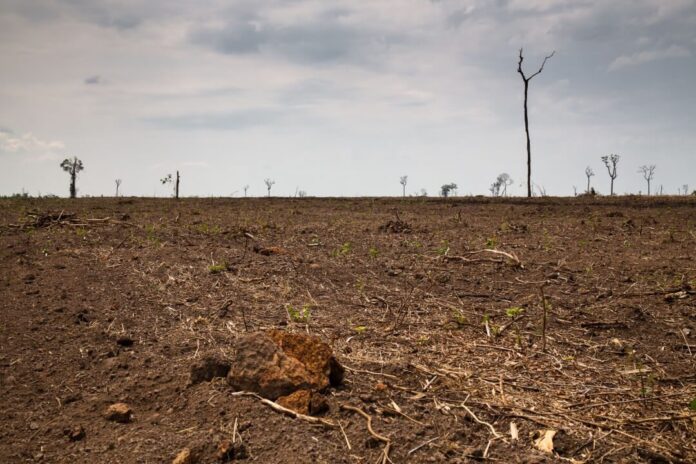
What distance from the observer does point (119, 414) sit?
3.24 metres

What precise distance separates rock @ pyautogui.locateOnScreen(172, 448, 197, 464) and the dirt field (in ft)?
0.22

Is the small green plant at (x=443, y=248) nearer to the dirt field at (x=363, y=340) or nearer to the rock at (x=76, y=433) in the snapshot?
the dirt field at (x=363, y=340)

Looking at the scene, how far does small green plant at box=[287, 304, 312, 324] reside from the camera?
4.61m

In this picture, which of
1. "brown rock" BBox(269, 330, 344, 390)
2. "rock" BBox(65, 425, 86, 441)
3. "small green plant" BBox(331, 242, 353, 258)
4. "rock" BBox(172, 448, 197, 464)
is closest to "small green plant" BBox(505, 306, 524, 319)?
"brown rock" BBox(269, 330, 344, 390)

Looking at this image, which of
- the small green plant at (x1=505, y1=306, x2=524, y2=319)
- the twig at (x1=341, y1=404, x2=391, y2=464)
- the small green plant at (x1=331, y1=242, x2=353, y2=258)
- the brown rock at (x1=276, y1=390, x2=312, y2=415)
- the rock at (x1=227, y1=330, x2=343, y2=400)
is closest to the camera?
the twig at (x1=341, y1=404, x2=391, y2=464)

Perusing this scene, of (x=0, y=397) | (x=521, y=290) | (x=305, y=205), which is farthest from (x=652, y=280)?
(x=305, y=205)

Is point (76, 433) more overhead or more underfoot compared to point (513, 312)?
more underfoot

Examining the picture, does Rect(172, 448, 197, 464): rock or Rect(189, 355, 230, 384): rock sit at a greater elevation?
Rect(189, 355, 230, 384): rock

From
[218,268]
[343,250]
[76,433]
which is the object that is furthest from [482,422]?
[343,250]

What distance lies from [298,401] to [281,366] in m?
0.27

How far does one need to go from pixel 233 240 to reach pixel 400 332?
413cm

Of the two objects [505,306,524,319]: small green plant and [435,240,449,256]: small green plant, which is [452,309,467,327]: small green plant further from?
[435,240,449,256]: small green plant

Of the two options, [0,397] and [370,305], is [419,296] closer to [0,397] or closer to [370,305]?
[370,305]

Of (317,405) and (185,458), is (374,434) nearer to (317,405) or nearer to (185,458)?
(317,405)
